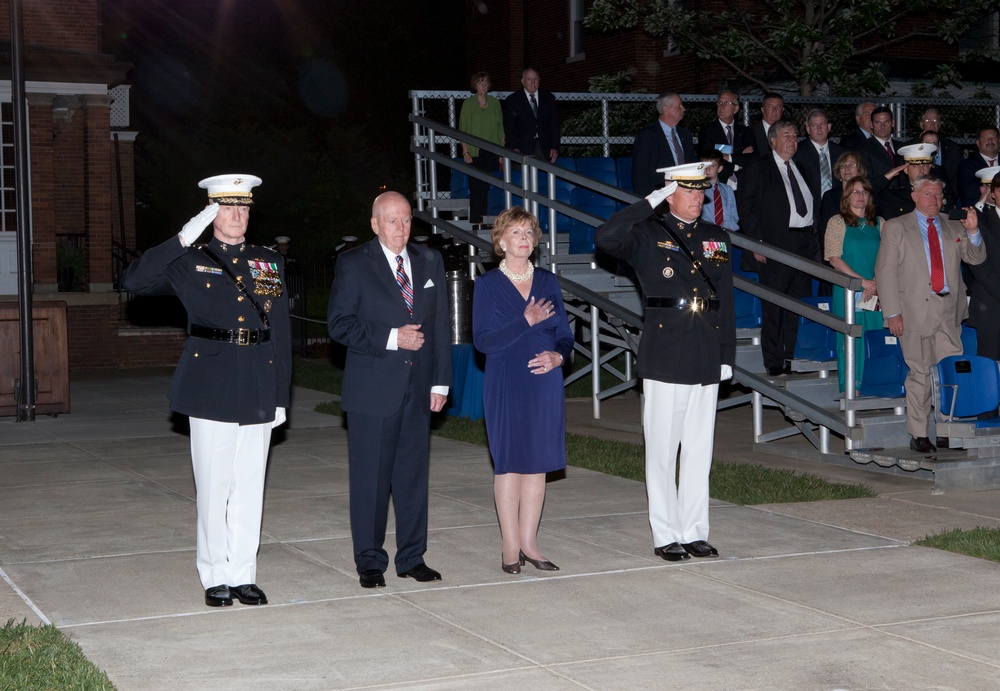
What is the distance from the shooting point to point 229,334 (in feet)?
20.9

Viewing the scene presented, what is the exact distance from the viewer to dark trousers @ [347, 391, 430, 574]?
6785 millimetres

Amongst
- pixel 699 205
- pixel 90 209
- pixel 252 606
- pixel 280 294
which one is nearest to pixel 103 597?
pixel 252 606

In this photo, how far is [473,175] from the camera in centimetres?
1375

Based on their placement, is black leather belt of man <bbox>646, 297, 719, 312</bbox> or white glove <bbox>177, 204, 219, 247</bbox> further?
black leather belt of man <bbox>646, 297, 719, 312</bbox>

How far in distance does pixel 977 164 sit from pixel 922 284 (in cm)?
450

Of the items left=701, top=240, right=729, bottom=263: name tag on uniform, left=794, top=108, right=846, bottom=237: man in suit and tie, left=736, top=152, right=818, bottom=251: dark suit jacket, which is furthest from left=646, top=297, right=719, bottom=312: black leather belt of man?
left=794, top=108, right=846, bottom=237: man in suit and tie

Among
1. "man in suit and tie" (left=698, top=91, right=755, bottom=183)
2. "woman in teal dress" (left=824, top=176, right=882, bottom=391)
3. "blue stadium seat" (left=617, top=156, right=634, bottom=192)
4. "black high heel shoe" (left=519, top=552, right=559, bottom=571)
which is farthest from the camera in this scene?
→ "blue stadium seat" (left=617, top=156, right=634, bottom=192)

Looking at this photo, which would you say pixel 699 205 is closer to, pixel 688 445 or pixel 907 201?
pixel 688 445

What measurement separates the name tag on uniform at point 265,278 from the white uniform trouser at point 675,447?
2233 mm

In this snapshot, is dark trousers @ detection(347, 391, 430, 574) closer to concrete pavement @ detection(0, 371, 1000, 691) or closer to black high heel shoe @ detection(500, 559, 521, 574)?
concrete pavement @ detection(0, 371, 1000, 691)

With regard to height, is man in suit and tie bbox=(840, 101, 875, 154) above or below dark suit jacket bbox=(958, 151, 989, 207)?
above

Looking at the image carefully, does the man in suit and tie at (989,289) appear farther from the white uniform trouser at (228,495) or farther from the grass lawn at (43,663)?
the grass lawn at (43,663)

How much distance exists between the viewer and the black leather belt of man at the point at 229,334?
6.37 meters

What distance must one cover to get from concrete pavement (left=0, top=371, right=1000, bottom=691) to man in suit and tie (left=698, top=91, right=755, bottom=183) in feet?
12.6
